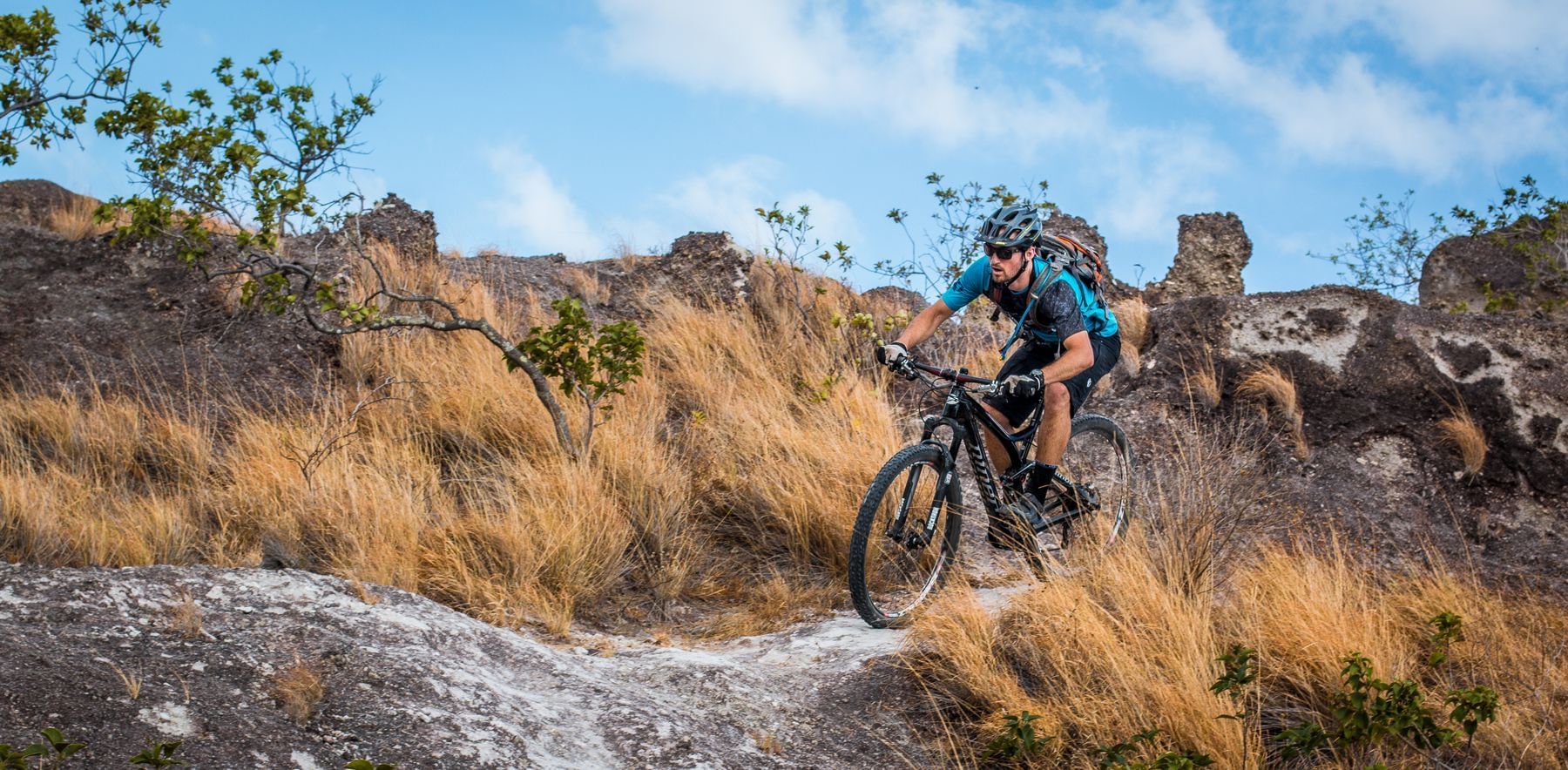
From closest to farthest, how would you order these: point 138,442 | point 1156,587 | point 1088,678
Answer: point 1088,678
point 1156,587
point 138,442

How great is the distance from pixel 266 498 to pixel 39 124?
151 inches

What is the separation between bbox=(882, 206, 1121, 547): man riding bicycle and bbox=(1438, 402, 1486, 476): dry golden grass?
3.87m

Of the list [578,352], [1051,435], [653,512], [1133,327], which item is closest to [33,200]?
[578,352]

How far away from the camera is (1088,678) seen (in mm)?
4648

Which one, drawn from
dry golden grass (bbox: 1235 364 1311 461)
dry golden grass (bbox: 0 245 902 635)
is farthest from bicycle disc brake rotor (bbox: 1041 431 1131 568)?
dry golden grass (bbox: 1235 364 1311 461)

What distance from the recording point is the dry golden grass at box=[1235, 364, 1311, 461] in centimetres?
923

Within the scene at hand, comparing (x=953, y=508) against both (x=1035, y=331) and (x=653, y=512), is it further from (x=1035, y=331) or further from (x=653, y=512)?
(x=653, y=512)

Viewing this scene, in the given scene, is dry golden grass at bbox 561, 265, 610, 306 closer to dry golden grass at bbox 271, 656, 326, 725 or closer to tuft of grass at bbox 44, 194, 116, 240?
tuft of grass at bbox 44, 194, 116, 240

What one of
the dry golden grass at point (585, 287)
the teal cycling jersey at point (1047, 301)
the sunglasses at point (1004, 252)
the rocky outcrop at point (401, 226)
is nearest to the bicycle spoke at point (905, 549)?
the teal cycling jersey at point (1047, 301)

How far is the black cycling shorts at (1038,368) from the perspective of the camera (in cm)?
623

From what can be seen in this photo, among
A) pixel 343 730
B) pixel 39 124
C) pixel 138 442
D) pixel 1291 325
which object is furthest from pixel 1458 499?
pixel 39 124

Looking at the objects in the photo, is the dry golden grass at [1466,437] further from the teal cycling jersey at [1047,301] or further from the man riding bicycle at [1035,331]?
the teal cycling jersey at [1047,301]

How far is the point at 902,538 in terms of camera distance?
5801 millimetres

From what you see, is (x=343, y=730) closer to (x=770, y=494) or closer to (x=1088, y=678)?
(x=1088, y=678)
